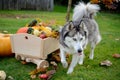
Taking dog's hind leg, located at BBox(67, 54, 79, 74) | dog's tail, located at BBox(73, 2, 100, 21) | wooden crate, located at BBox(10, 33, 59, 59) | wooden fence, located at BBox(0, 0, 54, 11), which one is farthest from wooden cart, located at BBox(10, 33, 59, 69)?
wooden fence, located at BBox(0, 0, 54, 11)

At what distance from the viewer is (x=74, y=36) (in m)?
4.43

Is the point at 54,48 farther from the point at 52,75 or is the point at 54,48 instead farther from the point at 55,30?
the point at 52,75

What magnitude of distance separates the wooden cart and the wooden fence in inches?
361

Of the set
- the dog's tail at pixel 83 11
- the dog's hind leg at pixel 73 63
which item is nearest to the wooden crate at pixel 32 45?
the dog's hind leg at pixel 73 63

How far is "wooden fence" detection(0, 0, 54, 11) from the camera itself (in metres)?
13.9

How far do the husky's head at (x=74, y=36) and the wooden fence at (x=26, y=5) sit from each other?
9.71 meters

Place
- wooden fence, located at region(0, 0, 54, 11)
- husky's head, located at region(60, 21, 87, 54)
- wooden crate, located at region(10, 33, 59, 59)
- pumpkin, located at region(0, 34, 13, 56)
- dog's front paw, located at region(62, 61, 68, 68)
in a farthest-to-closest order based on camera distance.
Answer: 1. wooden fence, located at region(0, 0, 54, 11)
2. pumpkin, located at region(0, 34, 13, 56)
3. dog's front paw, located at region(62, 61, 68, 68)
4. wooden crate, located at region(10, 33, 59, 59)
5. husky's head, located at region(60, 21, 87, 54)

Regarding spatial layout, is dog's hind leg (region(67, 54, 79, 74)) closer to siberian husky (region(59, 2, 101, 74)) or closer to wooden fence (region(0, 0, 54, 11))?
siberian husky (region(59, 2, 101, 74))

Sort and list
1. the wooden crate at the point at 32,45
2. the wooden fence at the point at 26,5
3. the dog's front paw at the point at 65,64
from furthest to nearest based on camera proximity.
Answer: the wooden fence at the point at 26,5 → the dog's front paw at the point at 65,64 → the wooden crate at the point at 32,45

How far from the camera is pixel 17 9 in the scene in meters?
14.2

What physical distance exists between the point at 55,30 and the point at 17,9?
31.0 ft

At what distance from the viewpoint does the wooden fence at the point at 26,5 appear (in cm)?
1393

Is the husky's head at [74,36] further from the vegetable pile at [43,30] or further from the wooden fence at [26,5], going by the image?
the wooden fence at [26,5]

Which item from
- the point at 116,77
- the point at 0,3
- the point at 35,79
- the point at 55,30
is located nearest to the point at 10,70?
the point at 35,79
